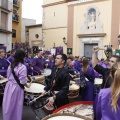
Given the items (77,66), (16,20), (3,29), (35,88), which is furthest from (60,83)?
(16,20)

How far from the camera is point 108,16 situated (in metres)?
21.6

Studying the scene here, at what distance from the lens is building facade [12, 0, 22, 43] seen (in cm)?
2820

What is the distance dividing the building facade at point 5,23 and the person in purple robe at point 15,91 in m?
19.2

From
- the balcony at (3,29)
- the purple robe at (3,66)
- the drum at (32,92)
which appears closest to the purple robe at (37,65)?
the purple robe at (3,66)

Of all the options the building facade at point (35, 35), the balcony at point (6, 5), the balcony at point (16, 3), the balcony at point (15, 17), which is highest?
the balcony at point (16, 3)

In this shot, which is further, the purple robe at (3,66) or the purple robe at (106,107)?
the purple robe at (3,66)

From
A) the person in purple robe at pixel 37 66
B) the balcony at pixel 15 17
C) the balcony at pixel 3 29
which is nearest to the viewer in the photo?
the person in purple robe at pixel 37 66

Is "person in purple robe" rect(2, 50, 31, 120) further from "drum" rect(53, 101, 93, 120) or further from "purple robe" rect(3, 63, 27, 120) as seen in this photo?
"drum" rect(53, 101, 93, 120)

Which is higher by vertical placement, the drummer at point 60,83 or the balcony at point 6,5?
the balcony at point 6,5

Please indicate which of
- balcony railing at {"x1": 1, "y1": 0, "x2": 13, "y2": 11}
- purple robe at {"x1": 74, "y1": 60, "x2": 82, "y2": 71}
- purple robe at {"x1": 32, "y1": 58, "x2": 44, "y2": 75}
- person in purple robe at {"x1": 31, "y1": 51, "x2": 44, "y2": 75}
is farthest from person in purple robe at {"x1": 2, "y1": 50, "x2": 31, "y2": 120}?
balcony railing at {"x1": 1, "y1": 0, "x2": 13, "y2": 11}

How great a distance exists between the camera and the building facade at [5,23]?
23.7 meters

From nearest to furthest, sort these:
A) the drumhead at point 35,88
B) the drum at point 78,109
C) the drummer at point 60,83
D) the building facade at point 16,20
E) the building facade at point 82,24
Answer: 1. the drum at point 78,109
2. the drummer at point 60,83
3. the drumhead at point 35,88
4. the building facade at point 82,24
5. the building facade at point 16,20

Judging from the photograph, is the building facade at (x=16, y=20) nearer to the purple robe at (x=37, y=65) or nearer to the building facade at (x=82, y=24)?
the building facade at (x=82, y=24)

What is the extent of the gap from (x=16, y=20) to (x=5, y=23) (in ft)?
12.5
